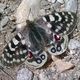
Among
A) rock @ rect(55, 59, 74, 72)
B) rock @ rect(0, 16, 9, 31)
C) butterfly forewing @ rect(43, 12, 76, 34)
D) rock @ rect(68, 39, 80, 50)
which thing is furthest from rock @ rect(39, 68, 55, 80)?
rock @ rect(0, 16, 9, 31)

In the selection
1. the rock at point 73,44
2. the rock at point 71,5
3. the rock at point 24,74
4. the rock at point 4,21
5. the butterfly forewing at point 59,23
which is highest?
the butterfly forewing at point 59,23

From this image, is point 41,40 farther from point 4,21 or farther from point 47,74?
point 4,21

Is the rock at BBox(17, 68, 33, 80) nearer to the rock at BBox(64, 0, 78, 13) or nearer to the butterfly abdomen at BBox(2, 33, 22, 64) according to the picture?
the butterfly abdomen at BBox(2, 33, 22, 64)

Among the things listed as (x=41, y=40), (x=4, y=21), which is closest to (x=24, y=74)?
(x=41, y=40)

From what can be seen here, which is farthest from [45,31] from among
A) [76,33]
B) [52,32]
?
[76,33]

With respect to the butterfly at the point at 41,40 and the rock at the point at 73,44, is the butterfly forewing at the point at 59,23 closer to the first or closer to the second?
the butterfly at the point at 41,40

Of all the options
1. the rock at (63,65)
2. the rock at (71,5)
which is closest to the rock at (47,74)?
the rock at (63,65)

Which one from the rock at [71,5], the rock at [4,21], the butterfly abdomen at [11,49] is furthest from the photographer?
the rock at [4,21]

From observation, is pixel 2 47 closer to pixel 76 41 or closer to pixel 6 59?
pixel 6 59
